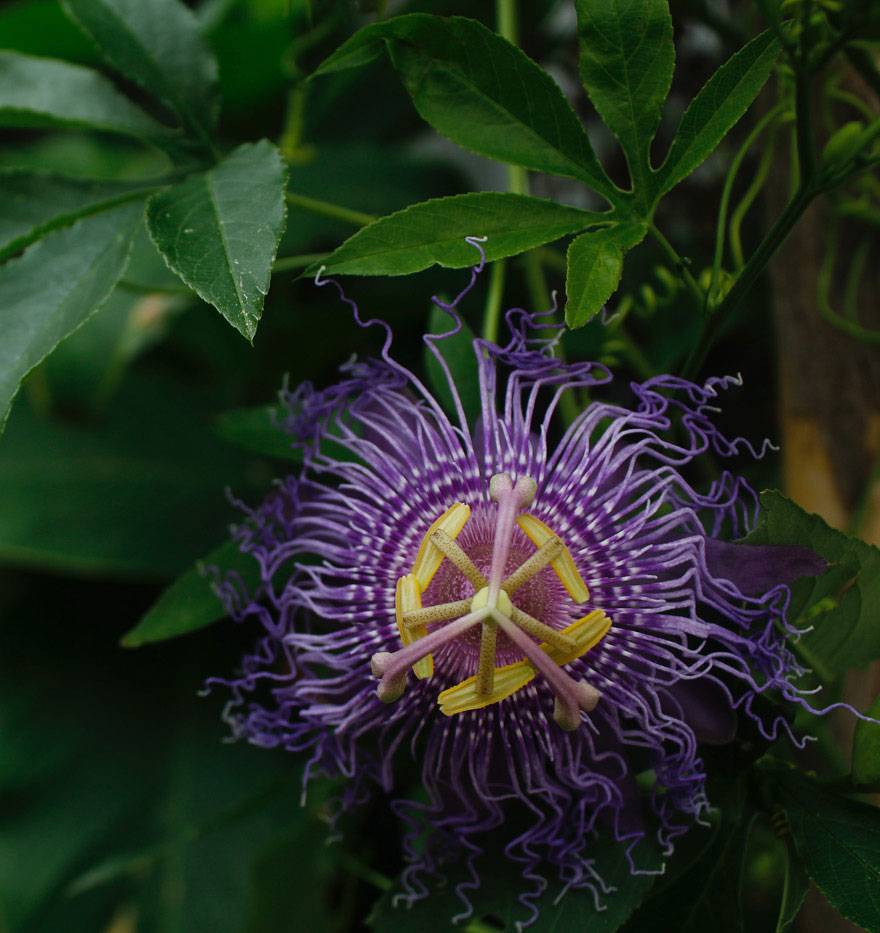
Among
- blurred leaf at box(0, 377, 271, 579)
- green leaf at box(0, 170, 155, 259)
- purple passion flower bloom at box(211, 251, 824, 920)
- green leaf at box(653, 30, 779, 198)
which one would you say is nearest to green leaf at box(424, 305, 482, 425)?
purple passion flower bloom at box(211, 251, 824, 920)

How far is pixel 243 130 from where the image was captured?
182 cm

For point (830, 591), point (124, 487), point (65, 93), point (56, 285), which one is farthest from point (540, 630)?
point (124, 487)

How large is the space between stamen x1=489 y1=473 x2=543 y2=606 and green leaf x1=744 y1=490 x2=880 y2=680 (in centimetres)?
17

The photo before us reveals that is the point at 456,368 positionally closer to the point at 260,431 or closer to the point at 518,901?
the point at 260,431

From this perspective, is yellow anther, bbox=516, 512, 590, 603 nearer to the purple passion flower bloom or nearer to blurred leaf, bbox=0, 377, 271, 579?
the purple passion flower bloom

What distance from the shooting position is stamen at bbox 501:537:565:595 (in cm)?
74

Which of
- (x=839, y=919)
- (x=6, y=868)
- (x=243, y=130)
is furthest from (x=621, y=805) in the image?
(x=243, y=130)

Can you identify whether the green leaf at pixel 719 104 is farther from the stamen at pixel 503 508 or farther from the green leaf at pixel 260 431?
the green leaf at pixel 260 431

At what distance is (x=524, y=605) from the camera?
32.4 inches

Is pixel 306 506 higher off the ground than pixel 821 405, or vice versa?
pixel 821 405

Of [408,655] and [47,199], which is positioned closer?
[408,655]

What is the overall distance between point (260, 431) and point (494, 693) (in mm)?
389

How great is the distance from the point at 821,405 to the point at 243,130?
3.96 feet

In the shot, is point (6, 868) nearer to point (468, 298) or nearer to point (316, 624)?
point (316, 624)
